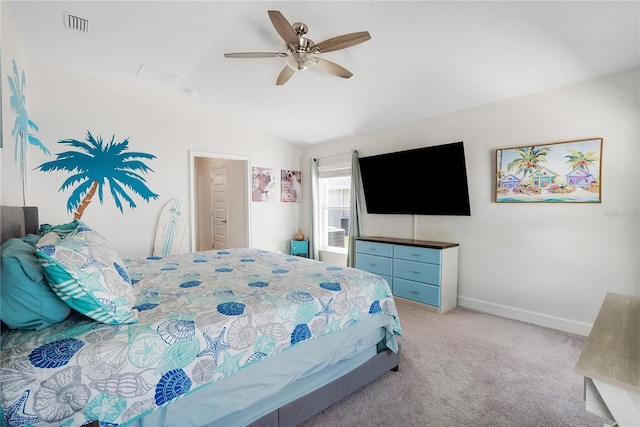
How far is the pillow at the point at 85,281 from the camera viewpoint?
110 centimetres

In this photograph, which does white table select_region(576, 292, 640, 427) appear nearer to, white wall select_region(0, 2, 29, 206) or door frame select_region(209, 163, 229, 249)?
white wall select_region(0, 2, 29, 206)

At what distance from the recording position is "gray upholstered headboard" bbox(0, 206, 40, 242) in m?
1.52

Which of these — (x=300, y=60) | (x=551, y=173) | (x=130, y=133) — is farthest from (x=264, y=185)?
(x=551, y=173)

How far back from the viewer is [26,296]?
110cm

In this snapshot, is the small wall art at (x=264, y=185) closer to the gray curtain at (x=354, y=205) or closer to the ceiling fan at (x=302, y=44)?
the gray curtain at (x=354, y=205)

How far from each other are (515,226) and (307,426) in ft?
9.36

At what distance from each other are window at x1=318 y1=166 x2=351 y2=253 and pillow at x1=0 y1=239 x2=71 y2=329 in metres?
4.19

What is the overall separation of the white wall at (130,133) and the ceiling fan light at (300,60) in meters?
2.41

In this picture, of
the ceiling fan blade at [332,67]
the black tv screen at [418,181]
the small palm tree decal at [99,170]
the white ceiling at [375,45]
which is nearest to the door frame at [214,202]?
the small palm tree decal at [99,170]

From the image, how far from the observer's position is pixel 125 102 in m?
3.69

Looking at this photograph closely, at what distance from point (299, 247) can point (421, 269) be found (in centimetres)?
249

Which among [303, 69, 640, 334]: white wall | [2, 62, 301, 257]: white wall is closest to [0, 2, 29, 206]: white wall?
[2, 62, 301, 257]: white wall

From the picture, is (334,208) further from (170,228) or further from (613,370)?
(613,370)

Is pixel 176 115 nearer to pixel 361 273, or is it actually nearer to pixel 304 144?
pixel 304 144
